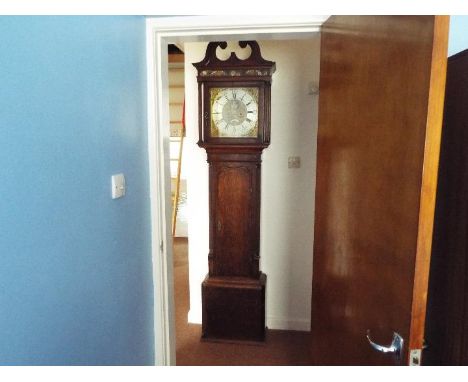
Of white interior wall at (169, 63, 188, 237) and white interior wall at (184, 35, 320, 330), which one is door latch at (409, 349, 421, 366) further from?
white interior wall at (169, 63, 188, 237)

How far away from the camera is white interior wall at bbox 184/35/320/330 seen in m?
2.21

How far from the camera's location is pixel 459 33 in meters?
1.08

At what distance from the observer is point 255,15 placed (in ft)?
4.13

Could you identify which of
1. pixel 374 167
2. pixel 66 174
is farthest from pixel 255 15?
pixel 66 174

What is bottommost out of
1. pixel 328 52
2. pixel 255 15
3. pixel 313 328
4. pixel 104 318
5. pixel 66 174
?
pixel 313 328

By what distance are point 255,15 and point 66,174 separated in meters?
0.89

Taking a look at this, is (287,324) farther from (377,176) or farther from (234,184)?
(377,176)

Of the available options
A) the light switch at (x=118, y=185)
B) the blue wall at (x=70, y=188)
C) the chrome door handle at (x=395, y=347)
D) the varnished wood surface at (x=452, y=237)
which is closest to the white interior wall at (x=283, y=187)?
the blue wall at (x=70, y=188)

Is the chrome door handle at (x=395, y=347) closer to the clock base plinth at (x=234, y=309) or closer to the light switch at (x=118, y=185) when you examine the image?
the light switch at (x=118, y=185)

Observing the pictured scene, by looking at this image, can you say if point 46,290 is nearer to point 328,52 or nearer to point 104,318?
point 104,318

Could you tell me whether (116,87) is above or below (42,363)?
above

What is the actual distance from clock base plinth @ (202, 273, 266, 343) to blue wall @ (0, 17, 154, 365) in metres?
0.93

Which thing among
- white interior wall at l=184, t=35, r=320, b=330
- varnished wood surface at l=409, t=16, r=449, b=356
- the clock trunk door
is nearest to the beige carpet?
white interior wall at l=184, t=35, r=320, b=330

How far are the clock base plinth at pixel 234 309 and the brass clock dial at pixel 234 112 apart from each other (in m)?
0.94
